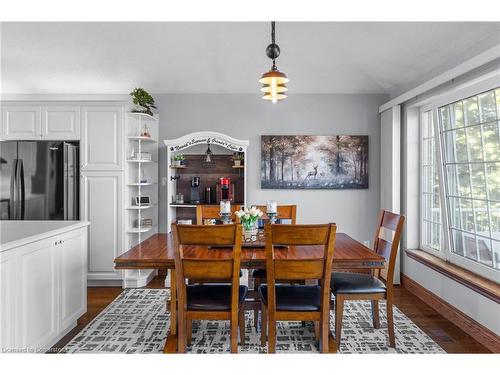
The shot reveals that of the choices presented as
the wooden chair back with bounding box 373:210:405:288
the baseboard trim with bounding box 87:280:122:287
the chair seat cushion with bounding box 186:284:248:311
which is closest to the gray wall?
the baseboard trim with bounding box 87:280:122:287

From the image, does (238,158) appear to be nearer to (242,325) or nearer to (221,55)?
(221,55)

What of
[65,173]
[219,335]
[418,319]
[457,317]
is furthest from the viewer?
[65,173]

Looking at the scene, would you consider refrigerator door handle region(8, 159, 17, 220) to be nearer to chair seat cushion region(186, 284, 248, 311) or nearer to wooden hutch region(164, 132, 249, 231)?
wooden hutch region(164, 132, 249, 231)

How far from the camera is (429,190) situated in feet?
13.2

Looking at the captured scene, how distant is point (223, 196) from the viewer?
458cm

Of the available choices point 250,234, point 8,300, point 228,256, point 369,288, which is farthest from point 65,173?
point 369,288

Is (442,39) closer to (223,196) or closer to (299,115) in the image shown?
(299,115)

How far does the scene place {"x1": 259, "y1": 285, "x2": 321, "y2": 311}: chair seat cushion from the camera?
87.6 inches

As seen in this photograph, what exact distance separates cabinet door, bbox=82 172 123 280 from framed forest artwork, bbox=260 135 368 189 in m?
1.87

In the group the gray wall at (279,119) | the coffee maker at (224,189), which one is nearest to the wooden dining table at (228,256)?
the coffee maker at (224,189)

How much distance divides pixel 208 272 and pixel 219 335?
990 millimetres

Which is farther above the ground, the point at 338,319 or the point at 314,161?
the point at 314,161

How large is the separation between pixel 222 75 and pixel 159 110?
103 cm

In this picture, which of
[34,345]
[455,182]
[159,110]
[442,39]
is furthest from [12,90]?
[455,182]
